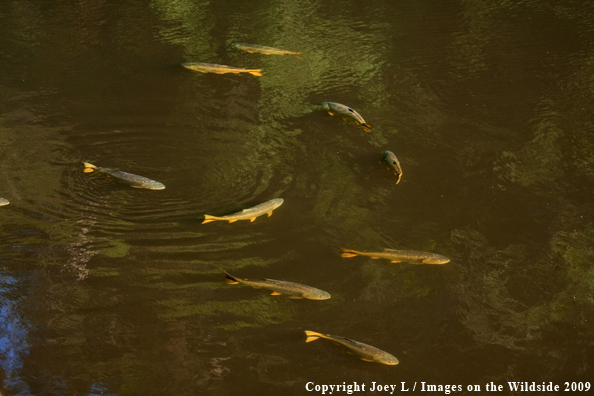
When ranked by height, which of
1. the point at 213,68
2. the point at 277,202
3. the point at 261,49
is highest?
the point at 261,49

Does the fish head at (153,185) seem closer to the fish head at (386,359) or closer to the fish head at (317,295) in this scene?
the fish head at (317,295)

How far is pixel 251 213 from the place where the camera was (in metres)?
5.11

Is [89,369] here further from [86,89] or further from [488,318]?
[86,89]

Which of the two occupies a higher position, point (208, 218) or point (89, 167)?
point (89, 167)

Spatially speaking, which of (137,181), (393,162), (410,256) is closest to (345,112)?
(393,162)

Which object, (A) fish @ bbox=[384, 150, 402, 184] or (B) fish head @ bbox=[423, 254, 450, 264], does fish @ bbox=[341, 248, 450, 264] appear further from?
(A) fish @ bbox=[384, 150, 402, 184]

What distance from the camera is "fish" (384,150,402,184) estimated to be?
5660 millimetres

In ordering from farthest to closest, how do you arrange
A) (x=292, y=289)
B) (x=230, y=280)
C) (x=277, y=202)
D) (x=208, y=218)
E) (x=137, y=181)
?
1. (x=137, y=181)
2. (x=277, y=202)
3. (x=208, y=218)
4. (x=230, y=280)
5. (x=292, y=289)

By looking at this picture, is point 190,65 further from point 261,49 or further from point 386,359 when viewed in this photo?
point 386,359

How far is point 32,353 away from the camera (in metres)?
3.95

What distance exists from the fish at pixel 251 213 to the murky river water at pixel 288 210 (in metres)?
0.12

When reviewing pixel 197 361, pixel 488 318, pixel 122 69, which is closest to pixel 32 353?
pixel 197 361

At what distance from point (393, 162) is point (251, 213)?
1637 millimetres

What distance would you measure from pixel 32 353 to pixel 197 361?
1.18m
